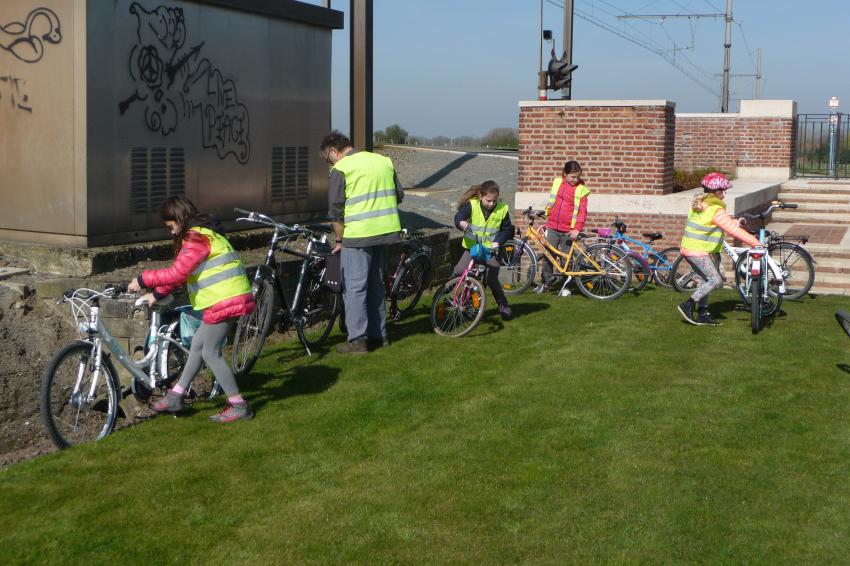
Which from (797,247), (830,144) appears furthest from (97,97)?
(830,144)

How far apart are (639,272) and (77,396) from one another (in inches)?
335

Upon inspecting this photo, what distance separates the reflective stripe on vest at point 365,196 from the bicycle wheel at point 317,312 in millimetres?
653

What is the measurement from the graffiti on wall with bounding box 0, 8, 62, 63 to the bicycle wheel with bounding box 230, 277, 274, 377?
9.73 ft

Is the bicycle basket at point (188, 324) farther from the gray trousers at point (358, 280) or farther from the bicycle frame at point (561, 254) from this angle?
the bicycle frame at point (561, 254)

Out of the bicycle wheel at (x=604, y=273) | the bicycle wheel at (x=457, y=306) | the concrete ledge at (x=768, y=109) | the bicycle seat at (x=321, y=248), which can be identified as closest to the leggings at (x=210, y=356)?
the bicycle seat at (x=321, y=248)

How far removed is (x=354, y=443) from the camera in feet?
22.3

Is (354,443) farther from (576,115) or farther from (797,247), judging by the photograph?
(576,115)

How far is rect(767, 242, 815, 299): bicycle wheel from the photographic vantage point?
12320 mm

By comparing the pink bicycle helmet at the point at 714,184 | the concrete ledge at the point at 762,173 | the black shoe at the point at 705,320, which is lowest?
the black shoe at the point at 705,320

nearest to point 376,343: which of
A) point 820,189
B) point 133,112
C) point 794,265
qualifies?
point 133,112

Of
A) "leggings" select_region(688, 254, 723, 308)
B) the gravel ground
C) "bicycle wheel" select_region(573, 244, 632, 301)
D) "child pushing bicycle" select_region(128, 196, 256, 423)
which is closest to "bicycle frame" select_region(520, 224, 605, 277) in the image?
"bicycle wheel" select_region(573, 244, 632, 301)

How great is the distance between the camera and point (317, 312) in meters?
9.51

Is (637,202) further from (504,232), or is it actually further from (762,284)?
(504,232)

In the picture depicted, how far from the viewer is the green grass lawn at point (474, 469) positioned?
5219mm
